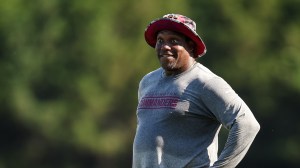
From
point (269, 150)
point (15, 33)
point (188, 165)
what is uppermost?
point (15, 33)

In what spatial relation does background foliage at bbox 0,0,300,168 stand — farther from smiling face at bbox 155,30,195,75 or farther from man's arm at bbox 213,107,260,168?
man's arm at bbox 213,107,260,168

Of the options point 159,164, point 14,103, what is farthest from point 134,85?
point 159,164

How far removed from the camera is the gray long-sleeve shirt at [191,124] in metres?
5.53

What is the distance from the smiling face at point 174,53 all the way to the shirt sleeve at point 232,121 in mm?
265

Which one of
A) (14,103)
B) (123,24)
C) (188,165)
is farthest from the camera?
(123,24)

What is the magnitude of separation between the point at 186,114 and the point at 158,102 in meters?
0.17

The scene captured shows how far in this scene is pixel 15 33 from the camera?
83.3 ft

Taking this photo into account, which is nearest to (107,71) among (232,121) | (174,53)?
(174,53)

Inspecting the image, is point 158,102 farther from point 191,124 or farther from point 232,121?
point 232,121

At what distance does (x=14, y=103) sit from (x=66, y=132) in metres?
1.17

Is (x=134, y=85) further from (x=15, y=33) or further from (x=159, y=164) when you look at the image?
(x=159, y=164)

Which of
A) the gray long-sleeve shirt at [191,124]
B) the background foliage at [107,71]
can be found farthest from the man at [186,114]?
the background foliage at [107,71]

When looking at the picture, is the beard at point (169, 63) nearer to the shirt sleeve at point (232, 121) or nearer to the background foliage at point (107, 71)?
the shirt sleeve at point (232, 121)

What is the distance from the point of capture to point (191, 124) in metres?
5.65
